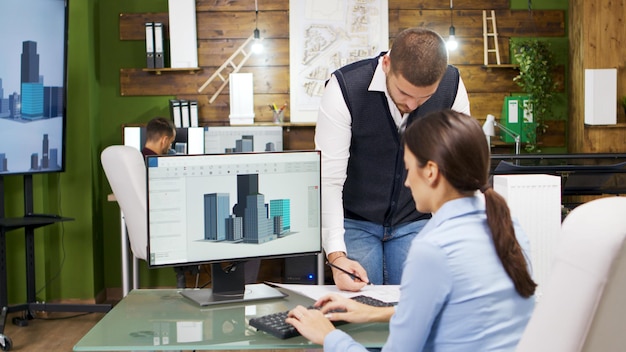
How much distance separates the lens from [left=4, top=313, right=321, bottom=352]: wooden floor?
471 centimetres

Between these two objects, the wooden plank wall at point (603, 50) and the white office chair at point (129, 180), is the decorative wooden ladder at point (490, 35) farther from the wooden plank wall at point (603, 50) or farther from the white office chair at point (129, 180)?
the white office chair at point (129, 180)

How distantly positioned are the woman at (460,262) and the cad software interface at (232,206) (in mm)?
877

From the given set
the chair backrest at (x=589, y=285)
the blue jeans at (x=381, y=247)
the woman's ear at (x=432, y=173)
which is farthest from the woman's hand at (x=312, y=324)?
the chair backrest at (x=589, y=285)

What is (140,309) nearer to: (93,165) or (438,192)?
(438,192)

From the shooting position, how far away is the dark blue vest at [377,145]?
2695 millimetres

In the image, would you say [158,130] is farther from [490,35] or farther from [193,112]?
[490,35]

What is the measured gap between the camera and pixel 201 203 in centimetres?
244

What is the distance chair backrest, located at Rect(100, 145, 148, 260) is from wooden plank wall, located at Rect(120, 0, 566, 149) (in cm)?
167

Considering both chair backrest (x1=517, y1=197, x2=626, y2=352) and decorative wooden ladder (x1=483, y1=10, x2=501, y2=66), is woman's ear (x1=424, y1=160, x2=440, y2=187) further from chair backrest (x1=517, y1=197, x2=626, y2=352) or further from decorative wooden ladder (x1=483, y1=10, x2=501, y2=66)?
decorative wooden ladder (x1=483, y1=10, x2=501, y2=66)

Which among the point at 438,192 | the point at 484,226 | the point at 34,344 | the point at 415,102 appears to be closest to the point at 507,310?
the point at 484,226

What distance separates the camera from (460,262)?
1552 millimetres

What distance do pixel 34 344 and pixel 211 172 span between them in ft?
9.18

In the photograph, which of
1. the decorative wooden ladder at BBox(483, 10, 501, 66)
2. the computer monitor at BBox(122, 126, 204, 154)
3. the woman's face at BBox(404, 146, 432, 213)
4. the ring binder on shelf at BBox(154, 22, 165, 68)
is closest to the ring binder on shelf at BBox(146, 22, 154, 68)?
the ring binder on shelf at BBox(154, 22, 165, 68)

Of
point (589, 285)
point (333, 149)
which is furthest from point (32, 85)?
point (589, 285)
